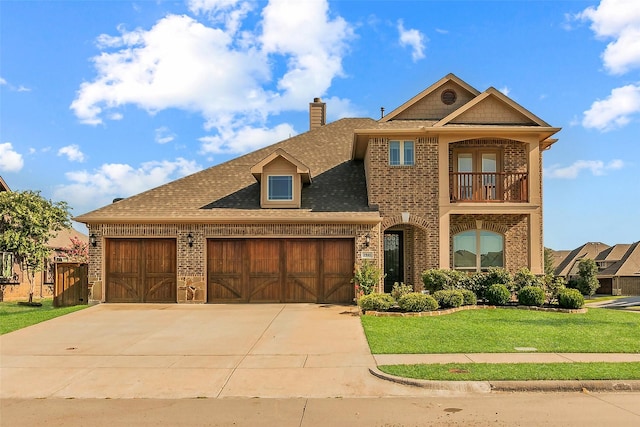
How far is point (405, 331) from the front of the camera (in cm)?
1267

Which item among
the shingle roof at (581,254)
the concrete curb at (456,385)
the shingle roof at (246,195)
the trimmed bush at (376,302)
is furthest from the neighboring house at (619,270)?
the concrete curb at (456,385)

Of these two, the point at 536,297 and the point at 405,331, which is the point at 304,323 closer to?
the point at 405,331

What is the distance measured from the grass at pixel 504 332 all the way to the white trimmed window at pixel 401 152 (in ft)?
20.4

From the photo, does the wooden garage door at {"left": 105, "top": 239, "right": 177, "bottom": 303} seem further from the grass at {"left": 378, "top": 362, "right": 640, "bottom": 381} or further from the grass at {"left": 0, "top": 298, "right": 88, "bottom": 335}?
the grass at {"left": 378, "top": 362, "right": 640, "bottom": 381}

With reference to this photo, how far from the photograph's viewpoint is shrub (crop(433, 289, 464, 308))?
16219mm

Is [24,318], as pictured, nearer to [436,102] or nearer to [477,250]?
[477,250]

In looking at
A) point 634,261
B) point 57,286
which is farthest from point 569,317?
point 634,261

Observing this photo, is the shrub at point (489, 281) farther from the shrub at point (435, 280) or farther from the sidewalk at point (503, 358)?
the sidewalk at point (503, 358)

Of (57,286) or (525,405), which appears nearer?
(525,405)

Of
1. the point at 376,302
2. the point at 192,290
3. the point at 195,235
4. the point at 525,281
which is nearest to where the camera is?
the point at 376,302

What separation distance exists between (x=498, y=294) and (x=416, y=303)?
3.32 meters

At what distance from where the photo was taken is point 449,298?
16219mm

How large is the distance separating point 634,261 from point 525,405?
42.4m

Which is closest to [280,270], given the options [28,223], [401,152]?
[401,152]
